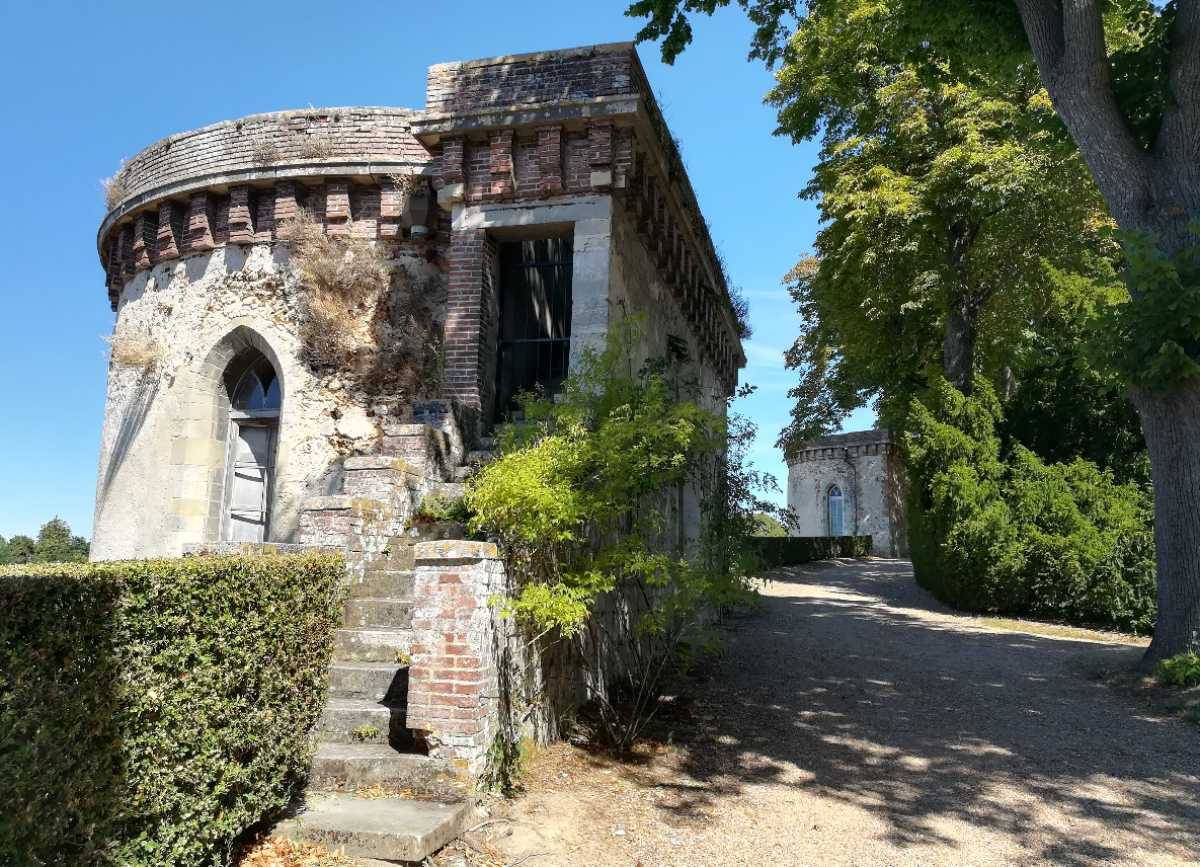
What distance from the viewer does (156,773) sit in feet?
9.92

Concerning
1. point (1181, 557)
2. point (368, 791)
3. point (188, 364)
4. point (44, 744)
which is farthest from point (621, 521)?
point (188, 364)

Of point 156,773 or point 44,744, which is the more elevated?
point 44,744

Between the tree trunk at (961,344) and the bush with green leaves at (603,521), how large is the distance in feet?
35.2

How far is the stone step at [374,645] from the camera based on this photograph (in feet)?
17.7

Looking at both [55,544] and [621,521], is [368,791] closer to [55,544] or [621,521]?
[621,521]

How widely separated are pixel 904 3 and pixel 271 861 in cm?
965

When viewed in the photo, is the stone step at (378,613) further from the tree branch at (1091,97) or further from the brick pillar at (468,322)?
the tree branch at (1091,97)

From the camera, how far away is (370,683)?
5.13m

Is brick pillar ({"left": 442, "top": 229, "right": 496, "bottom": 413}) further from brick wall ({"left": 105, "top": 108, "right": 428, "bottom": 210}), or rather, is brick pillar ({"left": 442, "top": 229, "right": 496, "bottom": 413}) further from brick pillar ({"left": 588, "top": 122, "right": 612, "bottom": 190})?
brick wall ({"left": 105, "top": 108, "right": 428, "bottom": 210})

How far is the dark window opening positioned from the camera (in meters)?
8.88

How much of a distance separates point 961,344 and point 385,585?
44.3 feet

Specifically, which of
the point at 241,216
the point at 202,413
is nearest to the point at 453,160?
the point at 241,216

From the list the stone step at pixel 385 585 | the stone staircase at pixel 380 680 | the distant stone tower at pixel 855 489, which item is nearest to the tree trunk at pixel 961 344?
the stone staircase at pixel 380 680

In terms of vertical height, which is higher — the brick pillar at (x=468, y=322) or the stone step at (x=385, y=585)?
the brick pillar at (x=468, y=322)
